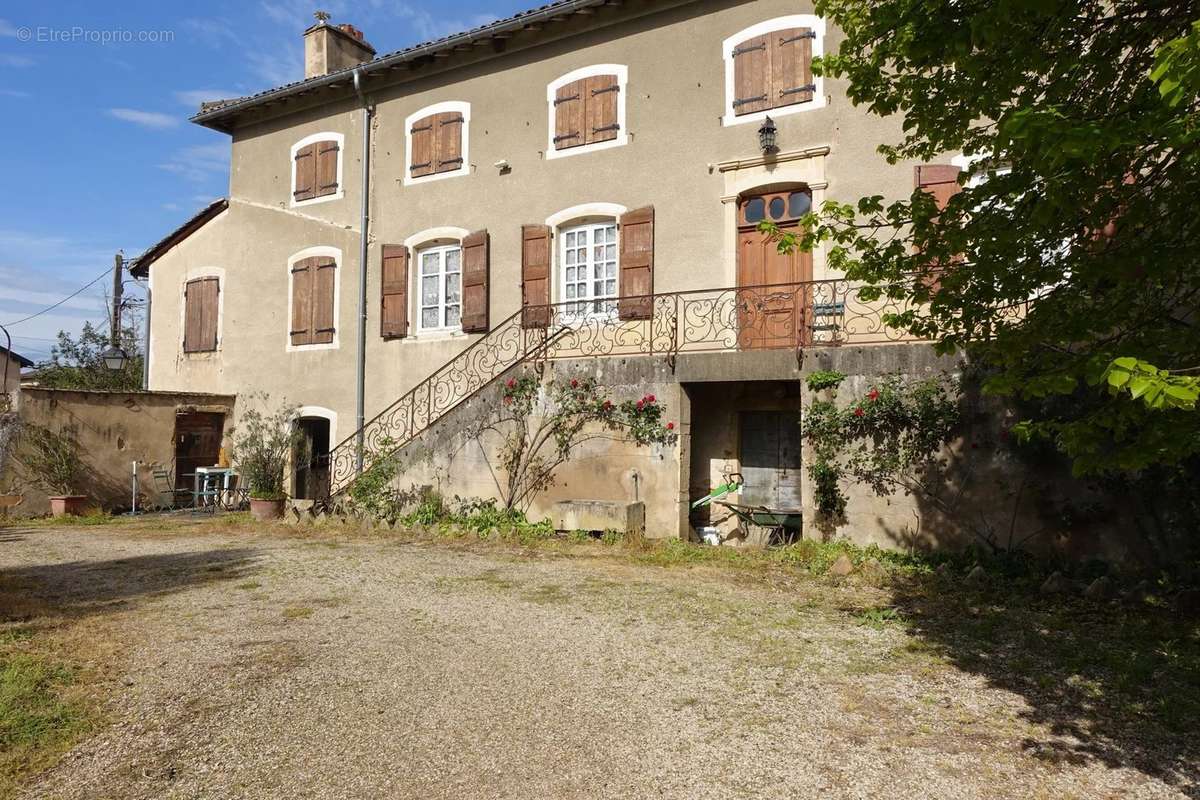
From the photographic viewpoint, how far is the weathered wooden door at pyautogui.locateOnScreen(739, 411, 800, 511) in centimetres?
960

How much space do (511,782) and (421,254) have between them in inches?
418

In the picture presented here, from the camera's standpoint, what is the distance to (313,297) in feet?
44.6

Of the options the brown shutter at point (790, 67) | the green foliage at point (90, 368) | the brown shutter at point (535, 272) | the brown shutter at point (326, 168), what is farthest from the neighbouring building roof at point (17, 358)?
the brown shutter at point (790, 67)

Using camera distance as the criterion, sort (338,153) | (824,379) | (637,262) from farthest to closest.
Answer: (338,153)
(637,262)
(824,379)

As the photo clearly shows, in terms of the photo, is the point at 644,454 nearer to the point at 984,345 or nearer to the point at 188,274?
the point at 984,345

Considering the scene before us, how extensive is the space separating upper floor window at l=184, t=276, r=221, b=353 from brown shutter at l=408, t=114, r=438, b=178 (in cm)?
491

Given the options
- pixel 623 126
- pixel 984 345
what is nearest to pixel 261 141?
pixel 623 126

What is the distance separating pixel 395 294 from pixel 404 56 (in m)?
3.72

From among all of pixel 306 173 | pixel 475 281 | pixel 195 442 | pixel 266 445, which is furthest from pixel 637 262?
pixel 195 442

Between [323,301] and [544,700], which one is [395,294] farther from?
[544,700]

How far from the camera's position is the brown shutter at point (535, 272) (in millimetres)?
11320

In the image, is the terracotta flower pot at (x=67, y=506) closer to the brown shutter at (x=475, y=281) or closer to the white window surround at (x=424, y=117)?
the brown shutter at (x=475, y=281)

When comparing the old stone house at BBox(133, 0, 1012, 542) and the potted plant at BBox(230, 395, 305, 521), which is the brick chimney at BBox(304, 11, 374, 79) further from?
the potted plant at BBox(230, 395, 305, 521)

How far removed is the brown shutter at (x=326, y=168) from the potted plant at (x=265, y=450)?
381cm
